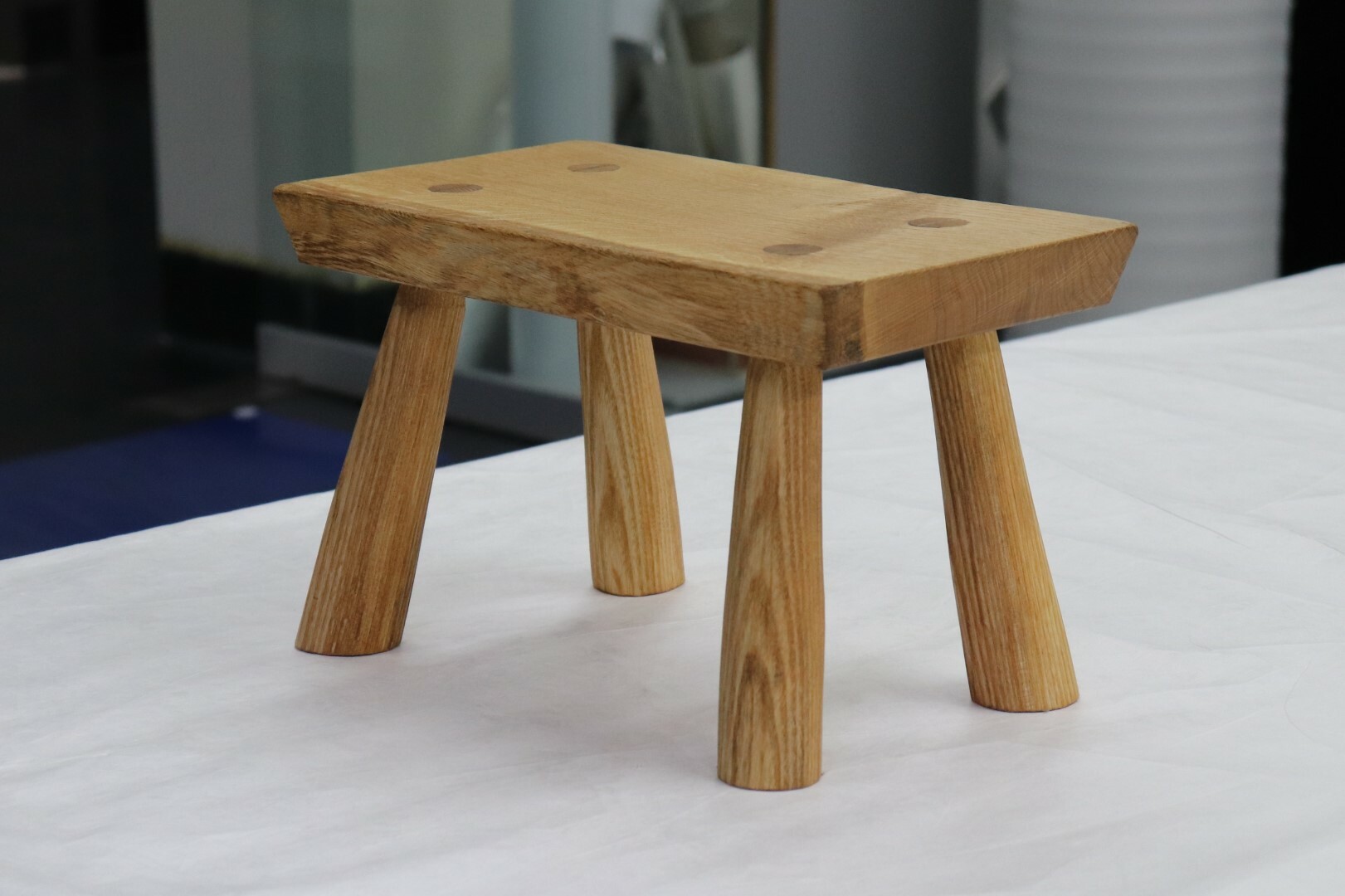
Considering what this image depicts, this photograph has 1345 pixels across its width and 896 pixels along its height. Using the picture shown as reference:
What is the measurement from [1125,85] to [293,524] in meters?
1.17

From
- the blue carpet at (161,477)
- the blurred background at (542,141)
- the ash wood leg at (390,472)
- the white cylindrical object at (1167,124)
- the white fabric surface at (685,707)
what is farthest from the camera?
the white cylindrical object at (1167,124)

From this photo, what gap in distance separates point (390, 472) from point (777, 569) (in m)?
0.23

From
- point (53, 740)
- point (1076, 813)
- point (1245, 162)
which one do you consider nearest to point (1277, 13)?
point (1245, 162)

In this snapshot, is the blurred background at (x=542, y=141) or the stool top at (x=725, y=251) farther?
the blurred background at (x=542, y=141)

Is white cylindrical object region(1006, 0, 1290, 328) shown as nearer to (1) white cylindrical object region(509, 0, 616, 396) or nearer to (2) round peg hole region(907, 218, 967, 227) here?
(1) white cylindrical object region(509, 0, 616, 396)

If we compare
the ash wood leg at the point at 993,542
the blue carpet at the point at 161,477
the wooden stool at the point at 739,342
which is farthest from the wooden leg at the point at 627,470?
the blue carpet at the point at 161,477

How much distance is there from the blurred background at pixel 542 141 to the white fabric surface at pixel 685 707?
0.65 metres

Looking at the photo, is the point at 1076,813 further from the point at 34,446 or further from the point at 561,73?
the point at 34,446

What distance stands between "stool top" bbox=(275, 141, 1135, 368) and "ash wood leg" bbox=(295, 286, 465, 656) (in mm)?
39

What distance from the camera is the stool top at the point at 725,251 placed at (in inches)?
24.2

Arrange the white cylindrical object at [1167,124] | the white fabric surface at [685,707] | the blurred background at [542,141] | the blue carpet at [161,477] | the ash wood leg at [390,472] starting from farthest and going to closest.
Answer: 1. the white cylindrical object at [1167,124]
2. the blurred background at [542,141]
3. the blue carpet at [161,477]
4. the ash wood leg at [390,472]
5. the white fabric surface at [685,707]

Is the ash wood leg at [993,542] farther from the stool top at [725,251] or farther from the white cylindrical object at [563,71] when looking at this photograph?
the white cylindrical object at [563,71]

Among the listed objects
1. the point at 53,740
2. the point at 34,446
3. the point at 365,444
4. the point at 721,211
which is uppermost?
the point at 721,211

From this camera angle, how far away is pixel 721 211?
28.8 inches
